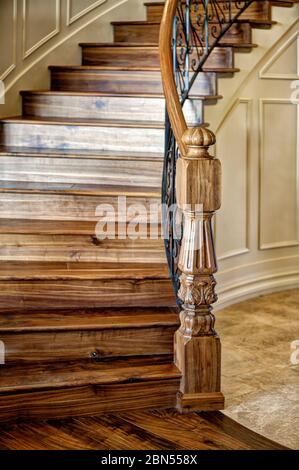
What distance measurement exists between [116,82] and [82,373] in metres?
2.21

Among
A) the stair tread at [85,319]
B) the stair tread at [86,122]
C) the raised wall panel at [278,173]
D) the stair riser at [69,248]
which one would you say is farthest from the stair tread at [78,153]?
the raised wall panel at [278,173]

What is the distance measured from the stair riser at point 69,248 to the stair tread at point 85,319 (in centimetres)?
28

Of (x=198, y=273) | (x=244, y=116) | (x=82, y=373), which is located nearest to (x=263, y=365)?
(x=198, y=273)

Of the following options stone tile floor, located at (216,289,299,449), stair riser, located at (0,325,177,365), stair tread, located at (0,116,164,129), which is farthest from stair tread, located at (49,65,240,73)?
stair riser, located at (0,325,177,365)

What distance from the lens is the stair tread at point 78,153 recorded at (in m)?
4.18

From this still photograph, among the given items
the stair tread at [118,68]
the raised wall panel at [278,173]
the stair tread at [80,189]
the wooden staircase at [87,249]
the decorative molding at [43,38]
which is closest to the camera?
the wooden staircase at [87,249]

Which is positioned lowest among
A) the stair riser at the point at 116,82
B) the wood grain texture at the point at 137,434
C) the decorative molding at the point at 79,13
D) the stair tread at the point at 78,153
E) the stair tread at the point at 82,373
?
the wood grain texture at the point at 137,434

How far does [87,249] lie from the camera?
3.75 metres

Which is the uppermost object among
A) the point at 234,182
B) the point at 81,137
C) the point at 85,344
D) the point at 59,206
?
the point at 81,137

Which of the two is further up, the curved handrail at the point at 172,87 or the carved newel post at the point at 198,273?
the curved handrail at the point at 172,87

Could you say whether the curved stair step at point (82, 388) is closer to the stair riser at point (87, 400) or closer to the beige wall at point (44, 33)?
the stair riser at point (87, 400)

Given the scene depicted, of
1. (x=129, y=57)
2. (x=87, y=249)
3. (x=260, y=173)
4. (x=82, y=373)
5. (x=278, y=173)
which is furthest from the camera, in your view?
(x=278, y=173)

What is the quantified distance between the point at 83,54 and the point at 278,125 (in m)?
1.37

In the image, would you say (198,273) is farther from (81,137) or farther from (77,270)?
(81,137)
